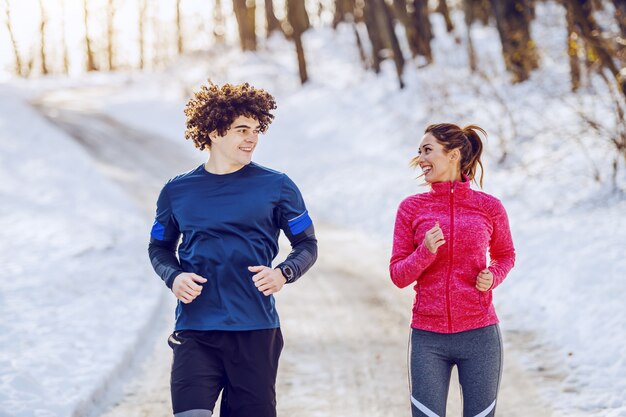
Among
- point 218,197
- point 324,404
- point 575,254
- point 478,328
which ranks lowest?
point 324,404

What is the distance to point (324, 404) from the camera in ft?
18.5

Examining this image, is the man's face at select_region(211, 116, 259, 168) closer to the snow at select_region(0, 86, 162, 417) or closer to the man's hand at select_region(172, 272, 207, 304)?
the man's hand at select_region(172, 272, 207, 304)

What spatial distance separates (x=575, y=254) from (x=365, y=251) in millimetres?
3399

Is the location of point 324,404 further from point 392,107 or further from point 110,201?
point 392,107

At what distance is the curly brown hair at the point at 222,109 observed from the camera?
351 centimetres

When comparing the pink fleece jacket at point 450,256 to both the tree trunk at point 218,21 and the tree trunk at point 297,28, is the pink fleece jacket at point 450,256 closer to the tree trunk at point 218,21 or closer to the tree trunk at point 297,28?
the tree trunk at point 297,28

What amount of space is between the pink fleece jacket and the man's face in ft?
2.45

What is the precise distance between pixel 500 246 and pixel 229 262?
1.25 meters

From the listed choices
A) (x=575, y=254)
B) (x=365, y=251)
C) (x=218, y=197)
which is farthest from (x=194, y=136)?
(x=365, y=251)

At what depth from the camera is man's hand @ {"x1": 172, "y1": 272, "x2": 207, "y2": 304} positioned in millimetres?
3291

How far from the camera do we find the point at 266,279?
10.7 feet

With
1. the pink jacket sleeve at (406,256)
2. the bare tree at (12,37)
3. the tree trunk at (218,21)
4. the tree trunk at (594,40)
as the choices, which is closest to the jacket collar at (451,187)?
the pink jacket sleeve at (406,256)

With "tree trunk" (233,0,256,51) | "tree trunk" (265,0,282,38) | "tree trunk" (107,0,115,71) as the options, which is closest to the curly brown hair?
"tree trunk" (233,0,256,51)

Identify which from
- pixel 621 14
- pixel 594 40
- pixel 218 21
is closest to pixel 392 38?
pixel 594 40
